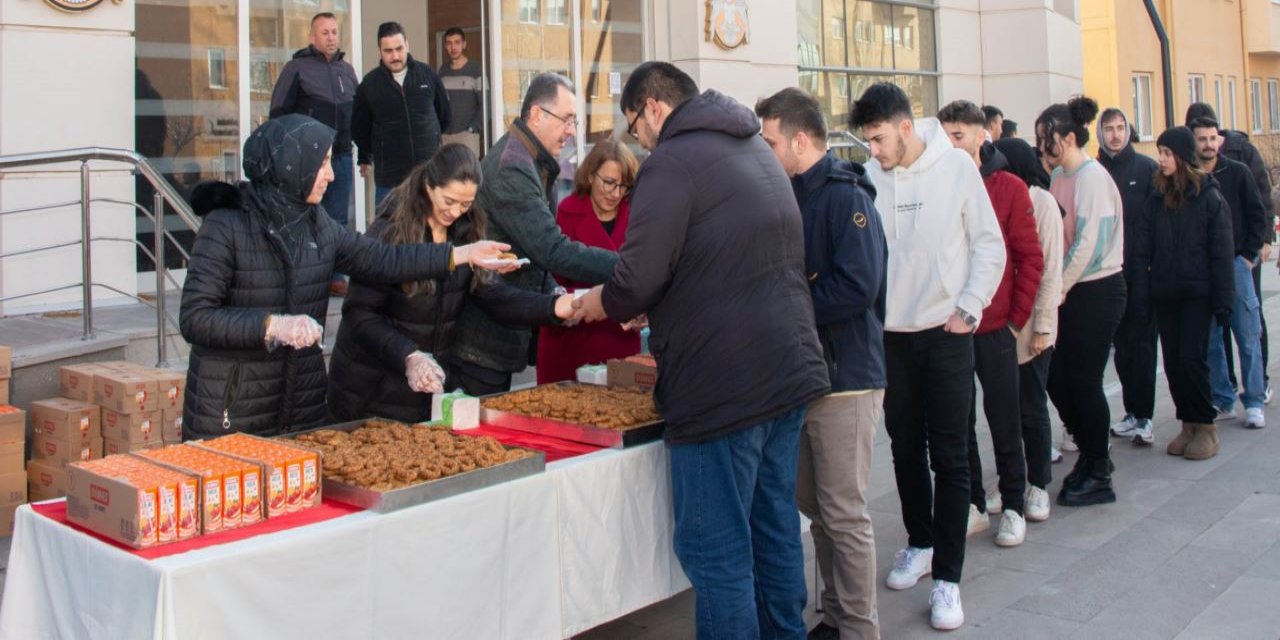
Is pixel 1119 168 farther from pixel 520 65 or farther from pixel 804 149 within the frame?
pixel 520 65

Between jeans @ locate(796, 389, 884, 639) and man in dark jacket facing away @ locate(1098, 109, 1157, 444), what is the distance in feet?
12.2

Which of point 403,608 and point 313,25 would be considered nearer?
point 403,608

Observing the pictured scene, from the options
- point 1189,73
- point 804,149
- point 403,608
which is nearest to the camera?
point 403,608

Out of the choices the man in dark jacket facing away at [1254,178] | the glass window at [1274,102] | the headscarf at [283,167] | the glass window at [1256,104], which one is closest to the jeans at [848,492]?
the headscarf at [283,167]

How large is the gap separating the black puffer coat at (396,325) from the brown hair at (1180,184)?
14.2 feet

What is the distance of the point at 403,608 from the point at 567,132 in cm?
218

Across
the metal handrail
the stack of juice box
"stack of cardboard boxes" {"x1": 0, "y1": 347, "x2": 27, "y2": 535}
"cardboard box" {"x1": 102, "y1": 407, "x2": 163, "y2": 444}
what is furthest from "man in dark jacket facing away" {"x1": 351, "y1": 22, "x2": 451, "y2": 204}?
the stack of juice box

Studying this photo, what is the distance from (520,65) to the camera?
10.7 m

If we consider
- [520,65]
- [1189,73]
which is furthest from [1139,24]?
[520,65]

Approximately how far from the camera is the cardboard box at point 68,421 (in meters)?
5.49

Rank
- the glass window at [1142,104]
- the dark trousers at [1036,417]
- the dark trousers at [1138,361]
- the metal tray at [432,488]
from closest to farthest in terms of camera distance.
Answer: the metal tray at [432,488] < the dark trousers at [1036,417] < the dark trousers at [1138,361] < the glass window at [1142,104]

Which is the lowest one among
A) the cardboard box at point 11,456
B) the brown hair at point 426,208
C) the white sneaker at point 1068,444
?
the white sneaker at point 1068,444

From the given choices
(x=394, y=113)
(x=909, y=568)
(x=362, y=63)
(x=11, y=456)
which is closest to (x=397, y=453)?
(x=909, y=568)

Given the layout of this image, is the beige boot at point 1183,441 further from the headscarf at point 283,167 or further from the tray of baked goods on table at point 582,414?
the headscarf at point 283,167
